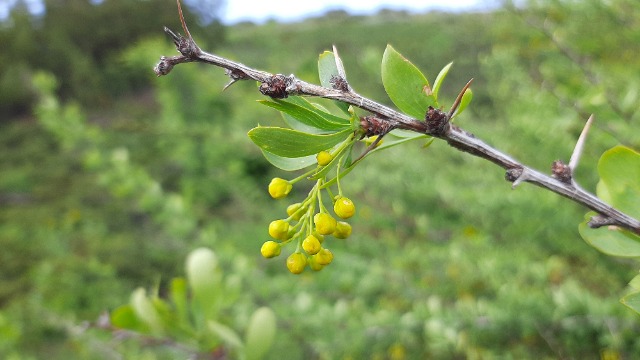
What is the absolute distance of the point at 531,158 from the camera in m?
2.16

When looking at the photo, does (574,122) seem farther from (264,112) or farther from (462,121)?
(264,112)

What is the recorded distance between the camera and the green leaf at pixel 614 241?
51 cm

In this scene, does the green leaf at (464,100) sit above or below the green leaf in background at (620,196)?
above

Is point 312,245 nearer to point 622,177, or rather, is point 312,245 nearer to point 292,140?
point 292,140

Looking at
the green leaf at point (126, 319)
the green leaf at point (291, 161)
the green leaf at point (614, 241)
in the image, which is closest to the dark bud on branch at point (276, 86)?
the green leaf at point (291, 161)

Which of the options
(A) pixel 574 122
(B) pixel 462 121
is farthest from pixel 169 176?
(A) pixel 574 122

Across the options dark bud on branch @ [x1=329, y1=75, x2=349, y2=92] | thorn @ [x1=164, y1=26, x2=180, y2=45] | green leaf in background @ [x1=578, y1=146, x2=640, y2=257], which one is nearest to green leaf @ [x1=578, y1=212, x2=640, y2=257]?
green leaf in background @ [x1=578, y1=146, x2=640, y2=257]

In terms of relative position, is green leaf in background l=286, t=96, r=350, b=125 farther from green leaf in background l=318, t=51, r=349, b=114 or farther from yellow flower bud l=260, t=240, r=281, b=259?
yellow flower bud l=260, t=240, r=281, b=259

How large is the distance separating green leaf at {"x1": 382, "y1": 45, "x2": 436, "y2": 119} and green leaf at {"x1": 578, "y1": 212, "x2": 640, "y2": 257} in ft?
0.68

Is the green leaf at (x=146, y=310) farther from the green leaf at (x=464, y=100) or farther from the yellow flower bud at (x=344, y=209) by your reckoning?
the green leaf at (x=464, y=100)

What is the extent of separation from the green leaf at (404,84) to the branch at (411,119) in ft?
0.03

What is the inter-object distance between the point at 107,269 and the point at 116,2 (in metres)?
10.2

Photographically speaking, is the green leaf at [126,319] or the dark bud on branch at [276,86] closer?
the dark bud on branch at [276,86]


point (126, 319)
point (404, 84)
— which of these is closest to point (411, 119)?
point (404, 84)
